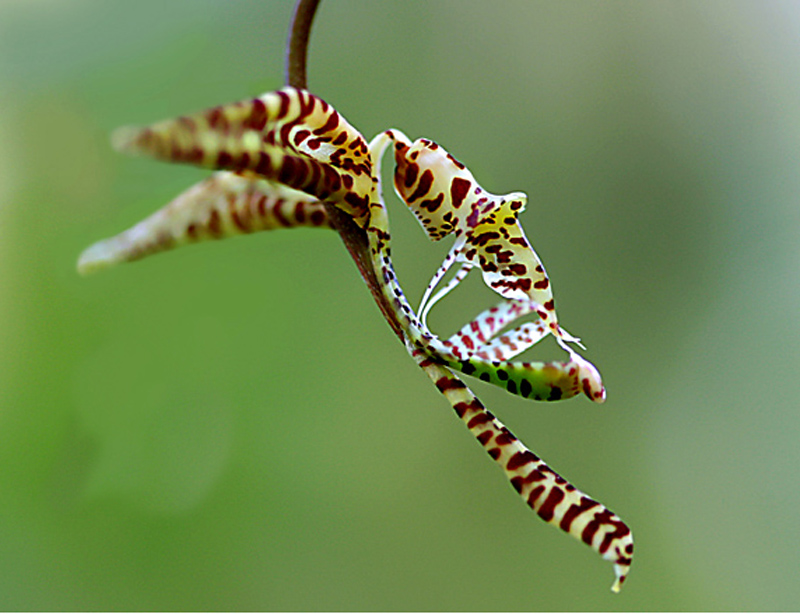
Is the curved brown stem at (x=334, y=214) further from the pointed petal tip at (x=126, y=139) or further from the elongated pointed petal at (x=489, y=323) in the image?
the pointed petal tip at (x=126, y=139)

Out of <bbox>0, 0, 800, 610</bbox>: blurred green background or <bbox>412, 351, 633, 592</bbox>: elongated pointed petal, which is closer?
<bbox>412, 351, 633, 592</bbox>: elongated pointed petal

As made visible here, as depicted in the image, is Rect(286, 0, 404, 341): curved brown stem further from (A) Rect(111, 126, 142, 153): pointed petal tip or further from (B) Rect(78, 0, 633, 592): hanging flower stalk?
(A) Rect(111, 126, 142, 153): pointed petal tip

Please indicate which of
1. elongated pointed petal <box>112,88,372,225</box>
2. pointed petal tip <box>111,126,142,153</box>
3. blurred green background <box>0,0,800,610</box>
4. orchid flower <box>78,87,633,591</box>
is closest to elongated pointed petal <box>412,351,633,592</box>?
orchid flower <box>78,87,633,591</box>

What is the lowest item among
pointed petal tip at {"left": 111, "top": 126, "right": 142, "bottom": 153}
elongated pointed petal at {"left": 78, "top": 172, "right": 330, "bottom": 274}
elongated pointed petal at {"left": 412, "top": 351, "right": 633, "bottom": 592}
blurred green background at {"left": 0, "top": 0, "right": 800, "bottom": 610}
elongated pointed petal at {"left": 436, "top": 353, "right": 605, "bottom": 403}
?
elongated pointed petal at {"left": 412, "top": 351, "right": 633, "bottom": 592}

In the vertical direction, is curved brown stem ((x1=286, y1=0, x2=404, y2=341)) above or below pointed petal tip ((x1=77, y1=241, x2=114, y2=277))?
above

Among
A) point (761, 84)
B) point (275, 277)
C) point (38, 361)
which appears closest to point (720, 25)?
point (761, 84)

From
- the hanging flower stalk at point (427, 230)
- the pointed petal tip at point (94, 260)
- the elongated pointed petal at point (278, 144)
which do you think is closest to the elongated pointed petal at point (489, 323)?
the hanging flower stalk at point (427, 230)

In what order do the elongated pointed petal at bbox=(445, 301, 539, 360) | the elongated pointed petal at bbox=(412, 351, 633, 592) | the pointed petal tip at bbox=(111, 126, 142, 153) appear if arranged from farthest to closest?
the elongated pointed petal at bbox=(445, 301, 539, 360) < the elongated pointed petal at bbox=(412, 351, 633, 592) < the pointed petal tip at bbox=(111, 126, 142, 153)
